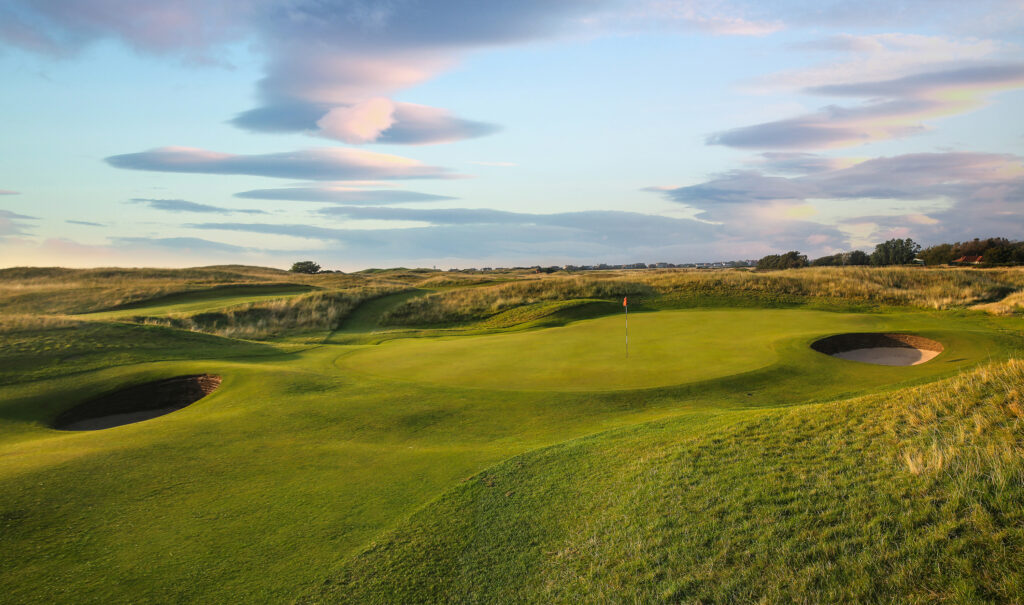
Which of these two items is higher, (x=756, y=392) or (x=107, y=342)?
(x=107, y=342)

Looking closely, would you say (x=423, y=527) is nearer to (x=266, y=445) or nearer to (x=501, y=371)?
(x=266, y=445)

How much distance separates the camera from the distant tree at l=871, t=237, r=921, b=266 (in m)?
90.8

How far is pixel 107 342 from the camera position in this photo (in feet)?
50.0

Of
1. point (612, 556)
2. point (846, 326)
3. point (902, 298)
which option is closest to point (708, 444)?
point (612, 556)

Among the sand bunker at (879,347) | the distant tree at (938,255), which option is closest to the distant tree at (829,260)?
the distant tree at (938,255)

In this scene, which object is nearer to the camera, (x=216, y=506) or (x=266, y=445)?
(x=216, y=506)

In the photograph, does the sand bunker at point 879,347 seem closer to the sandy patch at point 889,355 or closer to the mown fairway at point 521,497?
the sandy patch at point 889,355

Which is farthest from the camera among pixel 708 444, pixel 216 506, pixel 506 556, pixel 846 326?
pixel 846 326

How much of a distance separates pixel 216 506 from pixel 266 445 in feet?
7.22

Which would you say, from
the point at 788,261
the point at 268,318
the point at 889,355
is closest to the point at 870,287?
the point at 889,355

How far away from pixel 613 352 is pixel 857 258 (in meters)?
108

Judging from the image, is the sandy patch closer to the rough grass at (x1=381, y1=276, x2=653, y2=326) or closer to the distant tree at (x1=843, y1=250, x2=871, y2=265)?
the rough grass at (x1=381, y1=276, x2=653, y2=326)

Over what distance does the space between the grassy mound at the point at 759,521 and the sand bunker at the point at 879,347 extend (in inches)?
407

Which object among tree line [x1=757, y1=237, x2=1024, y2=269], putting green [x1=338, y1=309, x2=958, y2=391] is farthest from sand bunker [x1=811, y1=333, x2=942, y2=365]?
tree line [x1=757, y1=237, x2=1024, y2=269]
